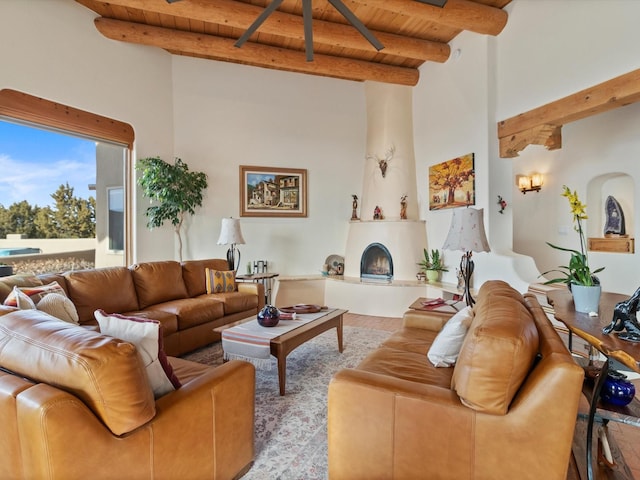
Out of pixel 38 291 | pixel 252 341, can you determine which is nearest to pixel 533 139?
pixel 252 341

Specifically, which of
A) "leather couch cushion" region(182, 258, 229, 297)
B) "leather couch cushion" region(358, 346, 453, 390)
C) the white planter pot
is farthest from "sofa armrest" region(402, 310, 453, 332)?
"leather couch cushion" region(182, 258, 229, 297)

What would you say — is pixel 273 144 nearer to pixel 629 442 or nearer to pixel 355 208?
pixel 355 208

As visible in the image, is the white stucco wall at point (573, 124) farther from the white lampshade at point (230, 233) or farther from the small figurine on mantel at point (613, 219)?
the white lampshade at point (230, 233)

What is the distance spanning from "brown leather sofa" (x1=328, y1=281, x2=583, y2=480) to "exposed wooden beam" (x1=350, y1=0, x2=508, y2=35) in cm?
345

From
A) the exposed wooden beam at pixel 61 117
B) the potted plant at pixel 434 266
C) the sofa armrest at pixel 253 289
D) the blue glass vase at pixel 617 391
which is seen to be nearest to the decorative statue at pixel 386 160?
the potted plant at pixel 434 266

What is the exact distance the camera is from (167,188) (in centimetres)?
446

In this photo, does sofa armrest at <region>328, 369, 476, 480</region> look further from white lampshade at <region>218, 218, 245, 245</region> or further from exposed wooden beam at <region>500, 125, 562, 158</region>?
exposed wooden beam at <region>500, 125, 562, 158</region>

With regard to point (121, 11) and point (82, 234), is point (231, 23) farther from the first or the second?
point (82, 234)

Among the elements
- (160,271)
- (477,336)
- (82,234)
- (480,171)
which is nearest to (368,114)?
(480,171)

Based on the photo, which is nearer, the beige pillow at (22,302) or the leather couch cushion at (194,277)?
the beige pillow at (22,302)

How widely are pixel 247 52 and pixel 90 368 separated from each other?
15.7ft

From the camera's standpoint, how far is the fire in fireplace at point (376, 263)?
17.5 ft

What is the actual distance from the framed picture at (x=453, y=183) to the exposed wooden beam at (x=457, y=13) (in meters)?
1.48

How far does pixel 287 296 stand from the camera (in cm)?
551
